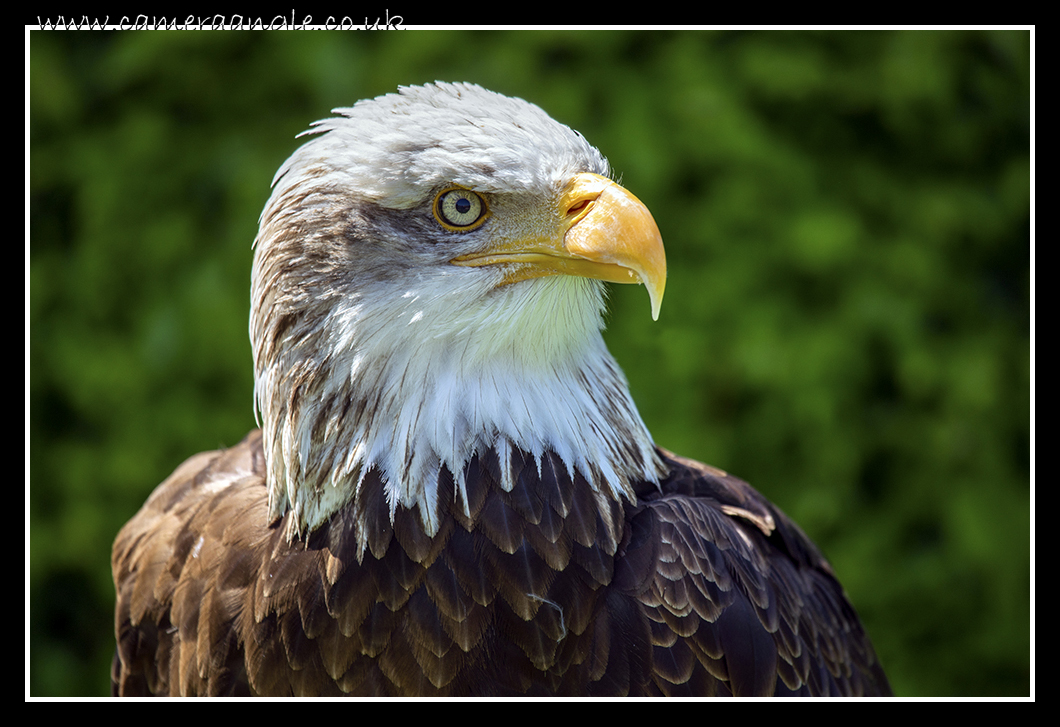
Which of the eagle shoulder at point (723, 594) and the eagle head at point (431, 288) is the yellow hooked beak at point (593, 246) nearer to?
the eagle head at point (431, 288)

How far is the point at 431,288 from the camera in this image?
1.75 m

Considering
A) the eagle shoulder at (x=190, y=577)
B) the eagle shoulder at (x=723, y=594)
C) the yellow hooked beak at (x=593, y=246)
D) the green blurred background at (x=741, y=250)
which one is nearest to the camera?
the yellow hooked beak at (x=593, y=246)

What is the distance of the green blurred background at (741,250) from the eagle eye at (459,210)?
1.53m

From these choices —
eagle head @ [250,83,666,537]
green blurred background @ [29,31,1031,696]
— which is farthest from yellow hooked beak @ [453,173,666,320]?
green blurred background @ [29,31,1031,696]

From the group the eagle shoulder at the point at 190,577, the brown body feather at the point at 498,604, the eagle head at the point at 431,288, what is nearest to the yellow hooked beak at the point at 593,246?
the eagle head at the point at 431,288

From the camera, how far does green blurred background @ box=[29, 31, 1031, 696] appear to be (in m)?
3.25

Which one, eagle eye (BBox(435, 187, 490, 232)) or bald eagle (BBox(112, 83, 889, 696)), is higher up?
eagle eye (BBox(435, 187, 490, 232))

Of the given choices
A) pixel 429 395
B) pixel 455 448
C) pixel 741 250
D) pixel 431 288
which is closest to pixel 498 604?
pixel 455 448

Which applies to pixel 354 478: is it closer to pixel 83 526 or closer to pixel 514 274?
pixel 514 274

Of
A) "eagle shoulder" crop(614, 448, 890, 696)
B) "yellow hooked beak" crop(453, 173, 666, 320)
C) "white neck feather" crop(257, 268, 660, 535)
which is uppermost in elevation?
"yellow hooked beak" crop(453, 173, 666, 320)

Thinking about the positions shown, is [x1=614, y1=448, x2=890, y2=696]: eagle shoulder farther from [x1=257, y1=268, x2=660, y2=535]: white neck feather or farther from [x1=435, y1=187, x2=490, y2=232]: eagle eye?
[x1=435, y1=187, x2=490, y2=232]: eagle eye

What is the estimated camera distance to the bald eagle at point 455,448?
5.74 ft

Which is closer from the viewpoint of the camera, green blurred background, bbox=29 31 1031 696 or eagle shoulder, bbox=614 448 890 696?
eagle shoulder, bbox=614 448 890 696

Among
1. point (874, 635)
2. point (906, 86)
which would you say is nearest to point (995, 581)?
point (874, 635)
